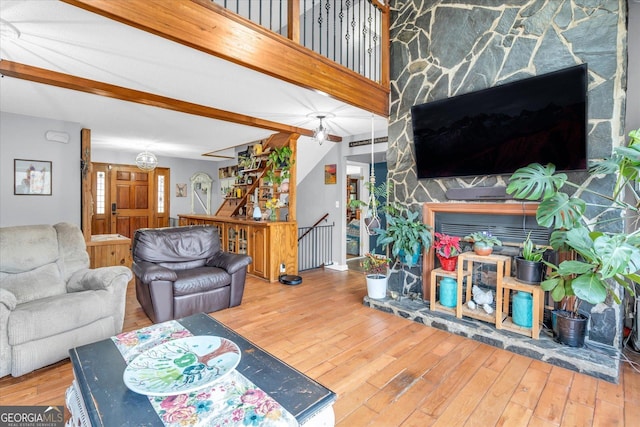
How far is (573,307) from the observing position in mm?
2600

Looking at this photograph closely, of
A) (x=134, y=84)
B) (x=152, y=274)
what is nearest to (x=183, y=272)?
(x=152, y=274)

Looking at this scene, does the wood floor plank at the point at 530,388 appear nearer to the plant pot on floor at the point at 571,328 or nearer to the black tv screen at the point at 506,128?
the plant pot on floor at the point at 571,328

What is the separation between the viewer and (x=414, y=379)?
85.6 inches

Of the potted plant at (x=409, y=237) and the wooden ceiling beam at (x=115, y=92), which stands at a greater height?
the wooden ceiling beam at (x=115, y=92)

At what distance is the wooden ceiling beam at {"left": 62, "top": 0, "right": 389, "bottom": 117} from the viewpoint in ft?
6.18

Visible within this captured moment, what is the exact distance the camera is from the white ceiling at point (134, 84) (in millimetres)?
2201

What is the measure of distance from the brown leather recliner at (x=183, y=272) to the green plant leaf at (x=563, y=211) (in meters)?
2.99

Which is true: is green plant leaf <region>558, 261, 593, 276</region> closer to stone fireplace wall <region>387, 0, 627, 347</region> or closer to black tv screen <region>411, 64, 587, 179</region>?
stone fireplace wall <region>387, 0, 627, 347</region>

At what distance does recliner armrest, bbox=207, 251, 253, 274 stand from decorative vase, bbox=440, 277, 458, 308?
2238 millimetres

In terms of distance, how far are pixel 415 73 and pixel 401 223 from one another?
1777 millimetres

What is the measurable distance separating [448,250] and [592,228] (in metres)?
1.15

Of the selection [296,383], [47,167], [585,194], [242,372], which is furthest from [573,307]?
[47,167]

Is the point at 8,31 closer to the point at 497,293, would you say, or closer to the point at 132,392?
the point at 132,392

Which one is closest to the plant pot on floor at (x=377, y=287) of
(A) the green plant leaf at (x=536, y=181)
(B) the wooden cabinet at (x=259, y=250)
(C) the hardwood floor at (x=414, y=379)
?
(C) the hardwood floor at (x=414, y=379)
